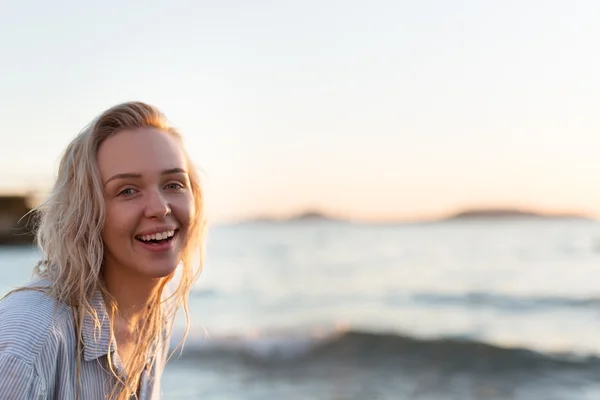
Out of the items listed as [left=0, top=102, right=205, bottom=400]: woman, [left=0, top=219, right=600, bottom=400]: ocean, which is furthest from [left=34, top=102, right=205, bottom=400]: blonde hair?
[left=0, top=219, right=600, bottom=400]: ocean

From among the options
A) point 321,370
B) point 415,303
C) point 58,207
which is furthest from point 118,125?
point 415,303

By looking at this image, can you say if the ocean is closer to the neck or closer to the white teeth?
the neck

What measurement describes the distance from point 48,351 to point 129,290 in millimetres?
444

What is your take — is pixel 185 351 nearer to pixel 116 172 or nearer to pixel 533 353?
pixel 533 353

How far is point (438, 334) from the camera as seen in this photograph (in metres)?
12.3

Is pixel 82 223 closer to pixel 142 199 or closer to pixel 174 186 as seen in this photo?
pixel 142 199

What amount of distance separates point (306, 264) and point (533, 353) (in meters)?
12.5

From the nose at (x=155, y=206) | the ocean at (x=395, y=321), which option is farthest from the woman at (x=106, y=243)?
the ocean at (x=395, y=321)

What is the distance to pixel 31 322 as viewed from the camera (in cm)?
199

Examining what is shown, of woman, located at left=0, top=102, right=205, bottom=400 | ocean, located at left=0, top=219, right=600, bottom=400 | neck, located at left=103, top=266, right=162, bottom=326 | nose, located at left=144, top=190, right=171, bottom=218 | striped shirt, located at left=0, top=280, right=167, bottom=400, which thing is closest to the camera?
striped shirt, located at left=0, top=280, right=167, bottom=400

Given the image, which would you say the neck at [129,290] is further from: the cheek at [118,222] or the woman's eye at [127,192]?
the woman's eye at [127,192]

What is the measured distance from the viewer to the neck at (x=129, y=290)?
7.78 feet

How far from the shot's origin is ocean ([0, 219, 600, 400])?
888 cm

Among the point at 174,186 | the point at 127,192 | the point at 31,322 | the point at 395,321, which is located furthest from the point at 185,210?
the point at 395,321
